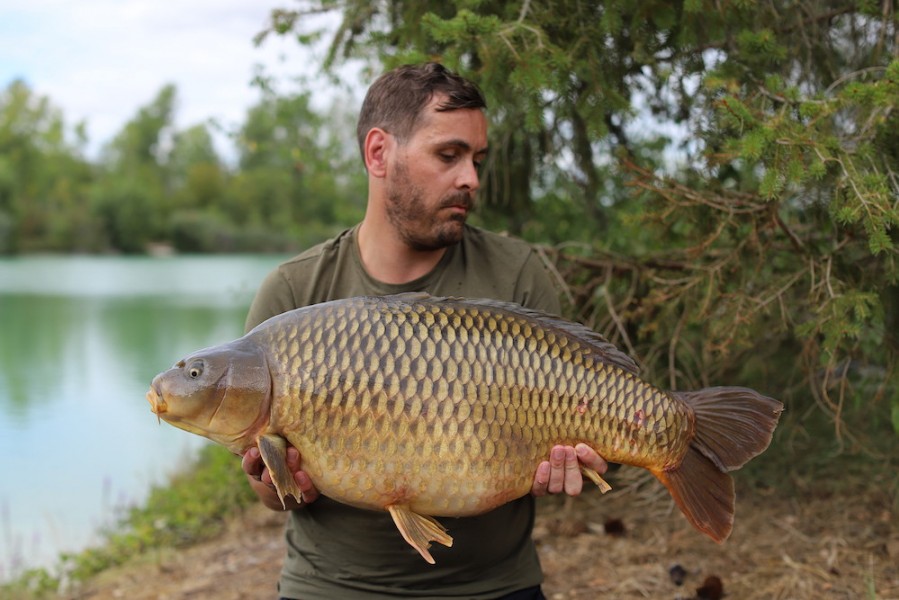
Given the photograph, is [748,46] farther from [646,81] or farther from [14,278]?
[14,278]

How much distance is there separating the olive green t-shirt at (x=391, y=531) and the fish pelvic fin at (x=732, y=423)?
1.43ft

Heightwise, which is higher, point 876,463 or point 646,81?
point 646,81

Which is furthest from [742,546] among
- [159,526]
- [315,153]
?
[315,153]

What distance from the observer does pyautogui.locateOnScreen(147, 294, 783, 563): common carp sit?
1.42 metres

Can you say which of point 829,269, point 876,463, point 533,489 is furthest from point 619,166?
point 876,463

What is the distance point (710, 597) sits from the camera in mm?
2242

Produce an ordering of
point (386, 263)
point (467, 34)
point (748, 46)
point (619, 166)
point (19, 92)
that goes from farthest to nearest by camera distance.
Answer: point (19, 92) → point (619, 166) → point (748, 46) → point (467, 34) → point (386, 263)

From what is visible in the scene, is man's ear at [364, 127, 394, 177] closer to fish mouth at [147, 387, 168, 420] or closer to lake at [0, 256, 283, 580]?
fish mouth at [147, 387, 168, 420]

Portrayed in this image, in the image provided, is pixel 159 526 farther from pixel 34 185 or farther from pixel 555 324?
pixel 34 185

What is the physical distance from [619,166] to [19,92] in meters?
47.8

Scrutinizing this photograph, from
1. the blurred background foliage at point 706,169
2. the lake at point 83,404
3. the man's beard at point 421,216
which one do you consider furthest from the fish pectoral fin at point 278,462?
the lake at point 83,404

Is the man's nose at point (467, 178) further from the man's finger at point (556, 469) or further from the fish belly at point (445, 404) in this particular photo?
the man's finger at point (556, 469)

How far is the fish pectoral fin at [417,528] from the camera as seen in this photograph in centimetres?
145

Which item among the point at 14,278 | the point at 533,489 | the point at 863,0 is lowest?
the point at 14,278
